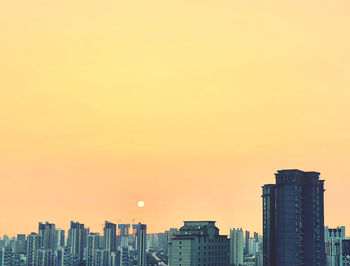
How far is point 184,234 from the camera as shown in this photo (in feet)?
655

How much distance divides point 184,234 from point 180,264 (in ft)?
32.8

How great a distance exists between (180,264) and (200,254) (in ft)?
23.3

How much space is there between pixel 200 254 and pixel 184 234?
785 centimetres

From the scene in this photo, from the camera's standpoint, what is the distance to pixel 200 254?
196625 millimetres

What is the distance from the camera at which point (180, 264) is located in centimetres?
19362
